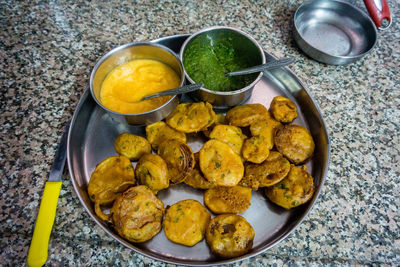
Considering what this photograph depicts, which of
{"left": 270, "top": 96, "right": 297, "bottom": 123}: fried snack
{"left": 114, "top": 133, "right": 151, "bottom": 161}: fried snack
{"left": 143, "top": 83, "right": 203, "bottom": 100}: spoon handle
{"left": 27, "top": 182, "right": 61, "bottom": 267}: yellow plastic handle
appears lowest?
{"left": 27, "top": 182, "right": 61, "bottom": 267}: yellow plastic handle

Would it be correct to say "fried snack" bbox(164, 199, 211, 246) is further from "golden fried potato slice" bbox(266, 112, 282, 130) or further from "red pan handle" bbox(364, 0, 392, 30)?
"red pan handle" bbox(364, 0, 392, 30)

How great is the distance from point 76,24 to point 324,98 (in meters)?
1.74

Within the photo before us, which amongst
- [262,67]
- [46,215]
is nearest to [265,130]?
[262,67]

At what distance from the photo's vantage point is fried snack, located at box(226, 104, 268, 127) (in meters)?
1.38

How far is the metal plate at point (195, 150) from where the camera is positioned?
118cm

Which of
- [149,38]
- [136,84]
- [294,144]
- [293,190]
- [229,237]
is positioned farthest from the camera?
[149,38]

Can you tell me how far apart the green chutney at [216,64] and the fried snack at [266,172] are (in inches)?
18.1

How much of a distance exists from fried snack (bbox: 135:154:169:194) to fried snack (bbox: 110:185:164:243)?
0.05 meters

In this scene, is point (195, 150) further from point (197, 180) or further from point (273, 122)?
point (273, 122)

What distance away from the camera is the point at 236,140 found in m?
1.36

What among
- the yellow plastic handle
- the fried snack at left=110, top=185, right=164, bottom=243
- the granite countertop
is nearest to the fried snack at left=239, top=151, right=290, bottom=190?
the granite countertop

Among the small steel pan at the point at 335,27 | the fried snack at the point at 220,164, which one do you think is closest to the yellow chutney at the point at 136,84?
the fried snack at the point at 220,164

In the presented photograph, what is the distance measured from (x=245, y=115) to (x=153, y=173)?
0.54 m

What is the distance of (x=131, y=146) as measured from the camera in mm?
1320
